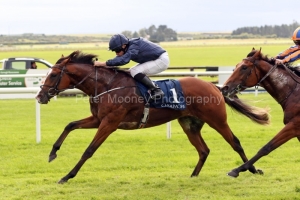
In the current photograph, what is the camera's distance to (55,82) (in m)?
6.36

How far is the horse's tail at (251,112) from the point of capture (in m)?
6.98

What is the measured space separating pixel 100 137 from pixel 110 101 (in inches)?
16.7

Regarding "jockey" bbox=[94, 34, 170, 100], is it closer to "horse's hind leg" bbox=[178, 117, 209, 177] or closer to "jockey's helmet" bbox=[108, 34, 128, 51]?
"jockey's helmet" bbox=[108, 34, 128, 51]

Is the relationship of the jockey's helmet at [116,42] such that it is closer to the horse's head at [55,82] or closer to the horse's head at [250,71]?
the horse's head at [55,82]

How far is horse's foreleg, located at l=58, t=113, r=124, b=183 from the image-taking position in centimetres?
609

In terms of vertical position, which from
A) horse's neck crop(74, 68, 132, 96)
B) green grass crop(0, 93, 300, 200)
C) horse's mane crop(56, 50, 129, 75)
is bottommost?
green grass crop(0, 93, 300, 200)

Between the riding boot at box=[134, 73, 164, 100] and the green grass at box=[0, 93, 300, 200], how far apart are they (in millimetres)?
939

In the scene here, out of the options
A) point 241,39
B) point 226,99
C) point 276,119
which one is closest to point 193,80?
point 226,99

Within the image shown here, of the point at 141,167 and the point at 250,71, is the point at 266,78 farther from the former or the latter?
the point at 141,167

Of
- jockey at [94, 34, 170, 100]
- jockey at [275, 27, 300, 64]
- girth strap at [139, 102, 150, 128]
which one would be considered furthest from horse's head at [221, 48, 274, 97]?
girth strap at [139, 102, 150, 128]

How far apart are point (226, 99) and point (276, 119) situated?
200 inches

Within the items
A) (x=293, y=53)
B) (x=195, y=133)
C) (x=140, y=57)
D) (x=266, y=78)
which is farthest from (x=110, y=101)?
(x=293, y=53)

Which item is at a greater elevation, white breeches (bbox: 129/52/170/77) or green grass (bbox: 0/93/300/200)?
white breeches (bbox: 129/52/170/77)

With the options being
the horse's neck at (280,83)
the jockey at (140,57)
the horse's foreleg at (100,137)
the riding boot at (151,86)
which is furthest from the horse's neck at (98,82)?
the horse's neck at (280,83)
